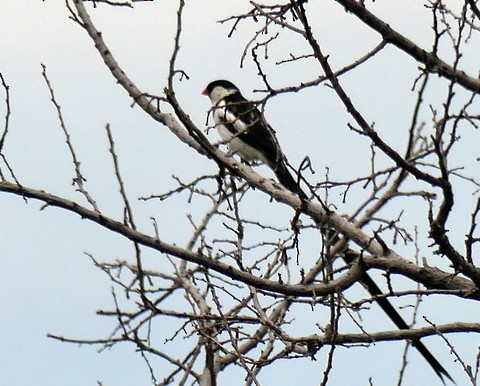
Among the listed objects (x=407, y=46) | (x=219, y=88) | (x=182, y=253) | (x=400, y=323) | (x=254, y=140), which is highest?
(x=219, y=88)

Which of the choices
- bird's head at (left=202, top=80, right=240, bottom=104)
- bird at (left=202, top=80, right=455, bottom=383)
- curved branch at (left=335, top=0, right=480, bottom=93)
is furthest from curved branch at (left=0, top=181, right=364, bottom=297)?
bird's head at (left=202, top=80, right=240, bottom=104)

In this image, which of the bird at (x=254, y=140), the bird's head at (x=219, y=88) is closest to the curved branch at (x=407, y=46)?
the bird at (x=254, y=140)

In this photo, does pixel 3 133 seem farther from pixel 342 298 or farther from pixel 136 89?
pixel 342 298

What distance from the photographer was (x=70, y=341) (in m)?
5.71

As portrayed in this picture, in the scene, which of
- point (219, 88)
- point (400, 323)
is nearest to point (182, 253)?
point (400, 323)

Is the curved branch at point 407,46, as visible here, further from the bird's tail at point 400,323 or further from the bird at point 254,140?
the bird's tail at point 400,323

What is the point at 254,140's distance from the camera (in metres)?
9.02

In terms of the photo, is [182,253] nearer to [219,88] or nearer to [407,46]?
[407,46]

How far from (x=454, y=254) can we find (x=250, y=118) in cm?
538

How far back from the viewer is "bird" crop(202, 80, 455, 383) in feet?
14.5

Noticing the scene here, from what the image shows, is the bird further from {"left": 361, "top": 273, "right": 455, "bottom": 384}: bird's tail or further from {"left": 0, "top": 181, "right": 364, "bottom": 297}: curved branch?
{"left": 0, "top": 181, "right": 364, "bottom": 297}: curved branch

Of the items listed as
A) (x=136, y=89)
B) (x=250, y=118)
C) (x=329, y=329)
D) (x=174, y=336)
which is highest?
(x=250, y=118)

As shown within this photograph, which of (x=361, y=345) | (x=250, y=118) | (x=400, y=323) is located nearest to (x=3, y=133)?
(x=361, y=345)

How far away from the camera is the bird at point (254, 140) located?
4406mm
